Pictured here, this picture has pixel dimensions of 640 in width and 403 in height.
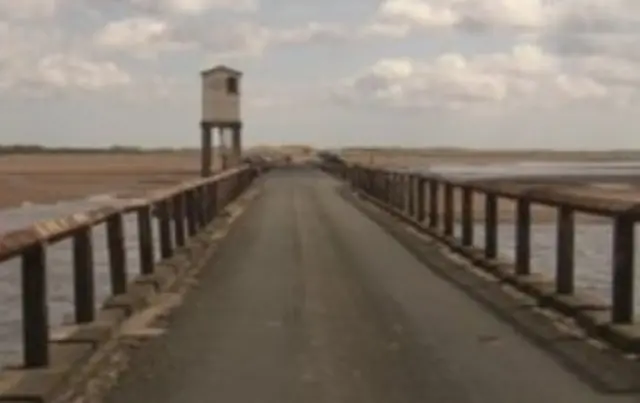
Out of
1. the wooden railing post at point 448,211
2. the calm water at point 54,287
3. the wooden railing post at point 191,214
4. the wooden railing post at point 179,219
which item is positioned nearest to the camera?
the calm water at point 54,287

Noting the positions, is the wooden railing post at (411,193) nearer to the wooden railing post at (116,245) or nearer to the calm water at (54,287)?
the calm water at (54,287)

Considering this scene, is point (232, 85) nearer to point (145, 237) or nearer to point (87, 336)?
point (145, 237)

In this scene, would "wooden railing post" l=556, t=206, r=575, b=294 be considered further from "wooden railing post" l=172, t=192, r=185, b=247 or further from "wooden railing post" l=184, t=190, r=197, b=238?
"wooden railing post" l=184, t=190, r=197, b=238

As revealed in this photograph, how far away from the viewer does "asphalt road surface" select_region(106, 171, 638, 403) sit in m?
8.20

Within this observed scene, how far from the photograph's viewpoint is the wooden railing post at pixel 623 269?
1019 cm

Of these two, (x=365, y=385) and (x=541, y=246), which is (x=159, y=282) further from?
(x=541, y=246)

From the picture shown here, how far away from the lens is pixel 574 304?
11695 millimetres

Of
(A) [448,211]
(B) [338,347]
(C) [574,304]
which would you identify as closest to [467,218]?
(A) [448,211]

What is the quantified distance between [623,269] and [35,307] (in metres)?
4.52

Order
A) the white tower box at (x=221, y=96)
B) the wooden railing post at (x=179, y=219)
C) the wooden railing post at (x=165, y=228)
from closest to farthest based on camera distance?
1. the wooden railing post at (x=165, y=228)
2. the wooden railing post at (x=179, y=219)
3. the white tower box at (x=221, y=96)

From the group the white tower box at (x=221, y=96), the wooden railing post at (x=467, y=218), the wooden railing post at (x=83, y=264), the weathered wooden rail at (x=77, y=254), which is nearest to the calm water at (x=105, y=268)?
the weathered wooden rail at (x=77, y=254)

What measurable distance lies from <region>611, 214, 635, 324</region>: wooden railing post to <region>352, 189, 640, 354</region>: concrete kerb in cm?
12

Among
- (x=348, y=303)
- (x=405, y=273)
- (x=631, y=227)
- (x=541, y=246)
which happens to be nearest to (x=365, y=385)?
(x=631, y=227)

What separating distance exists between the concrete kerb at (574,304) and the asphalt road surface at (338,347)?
2.02 feet
